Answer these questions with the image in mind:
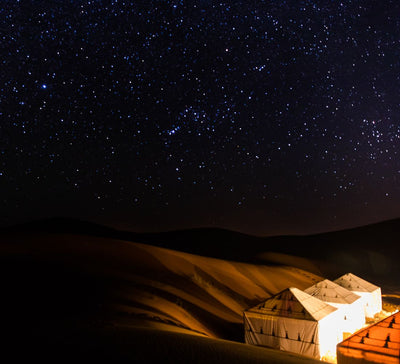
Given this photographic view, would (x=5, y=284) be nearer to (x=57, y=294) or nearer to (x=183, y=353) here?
(x=57, y=294)

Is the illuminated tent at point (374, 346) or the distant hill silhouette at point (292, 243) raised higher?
the distant hill silhouette at point (292, 243)

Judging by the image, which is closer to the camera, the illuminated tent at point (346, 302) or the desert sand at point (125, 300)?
the desert sand at point (125, 300)

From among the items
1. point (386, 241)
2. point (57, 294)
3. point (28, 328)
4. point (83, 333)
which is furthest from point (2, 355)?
point (386, 241)

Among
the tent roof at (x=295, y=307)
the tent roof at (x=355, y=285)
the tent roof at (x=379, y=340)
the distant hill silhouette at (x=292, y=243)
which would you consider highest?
the distant hill silhouette at (x=292, y=243)

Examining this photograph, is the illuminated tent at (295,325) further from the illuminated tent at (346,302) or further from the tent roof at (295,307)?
the illuminated tent at (346,302)

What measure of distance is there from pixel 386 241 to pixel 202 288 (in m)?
51.2

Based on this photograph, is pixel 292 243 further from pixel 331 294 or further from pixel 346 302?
pixel 346 302

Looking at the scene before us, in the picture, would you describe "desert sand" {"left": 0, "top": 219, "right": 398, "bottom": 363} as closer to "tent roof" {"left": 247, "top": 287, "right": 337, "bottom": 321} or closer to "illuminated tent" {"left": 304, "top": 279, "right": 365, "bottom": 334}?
"tent roof" {"left": 247, "top": 287, "right": 337, "bottom": 321}

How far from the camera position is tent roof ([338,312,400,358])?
777cm

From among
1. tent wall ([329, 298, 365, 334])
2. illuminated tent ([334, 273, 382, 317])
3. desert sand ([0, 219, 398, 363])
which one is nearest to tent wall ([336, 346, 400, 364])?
desert sand ([0, 219, 398, 363])

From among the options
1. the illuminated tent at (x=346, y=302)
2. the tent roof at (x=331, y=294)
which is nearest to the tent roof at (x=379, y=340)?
the illuminated tent at (x=346, y=302)

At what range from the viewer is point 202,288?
2050cm

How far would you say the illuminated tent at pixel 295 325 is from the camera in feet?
38.8

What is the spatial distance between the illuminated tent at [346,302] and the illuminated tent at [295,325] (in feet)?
10.0
